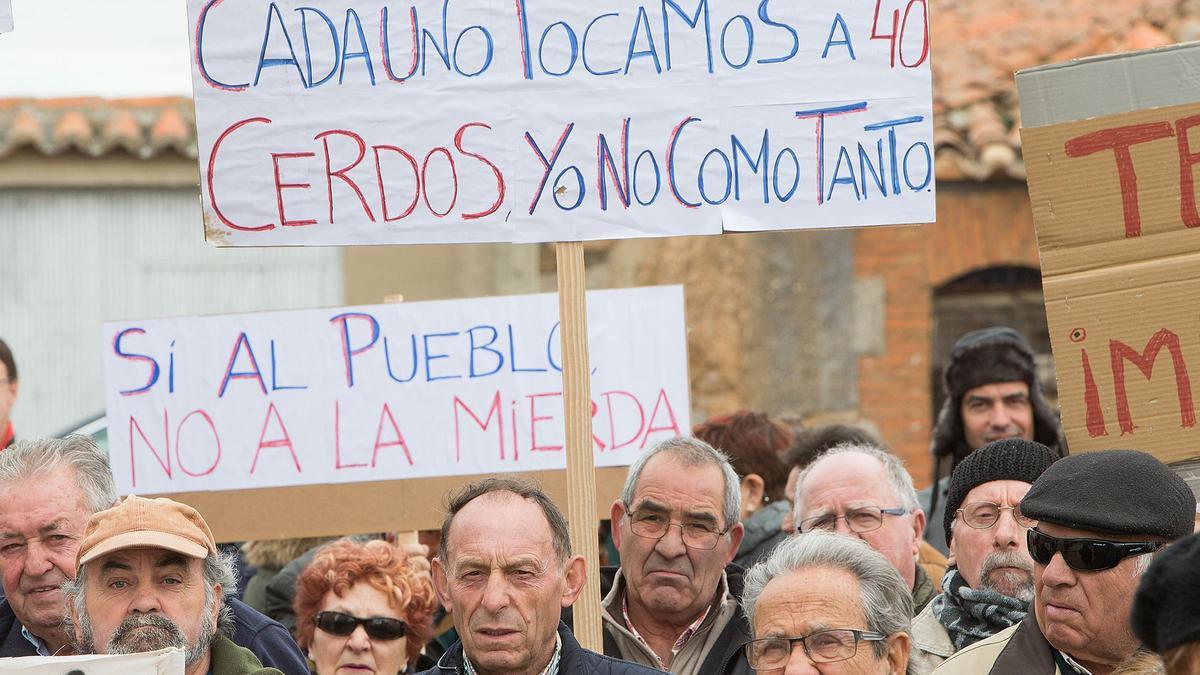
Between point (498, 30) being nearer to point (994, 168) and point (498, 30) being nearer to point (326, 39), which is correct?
point (326, 39)

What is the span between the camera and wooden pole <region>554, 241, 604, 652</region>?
14.6ft

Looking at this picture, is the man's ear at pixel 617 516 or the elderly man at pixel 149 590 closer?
the elderly man at pixel 149 590

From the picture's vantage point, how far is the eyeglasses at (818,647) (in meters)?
3.66

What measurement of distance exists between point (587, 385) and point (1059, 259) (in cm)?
124

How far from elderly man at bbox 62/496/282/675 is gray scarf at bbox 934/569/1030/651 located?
175 cm

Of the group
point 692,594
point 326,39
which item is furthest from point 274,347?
point 692,594

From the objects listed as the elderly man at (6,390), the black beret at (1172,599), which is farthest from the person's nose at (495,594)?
the elderly man at (6,390)

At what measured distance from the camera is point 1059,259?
428 cm

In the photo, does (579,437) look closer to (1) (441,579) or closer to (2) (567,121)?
(1) (441,579)

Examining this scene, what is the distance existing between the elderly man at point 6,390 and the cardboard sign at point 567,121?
1.85 metres

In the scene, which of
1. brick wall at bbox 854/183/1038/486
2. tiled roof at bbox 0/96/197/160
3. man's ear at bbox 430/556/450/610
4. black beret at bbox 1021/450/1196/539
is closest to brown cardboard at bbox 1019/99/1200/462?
black beret at bbox 1021/450/1196/539

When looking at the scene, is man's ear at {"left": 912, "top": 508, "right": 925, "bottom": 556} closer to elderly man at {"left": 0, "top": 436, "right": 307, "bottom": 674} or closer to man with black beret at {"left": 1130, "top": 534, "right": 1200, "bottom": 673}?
elderly man at {"left": 0, "top": 436, "right": 307, "bottom": 674}

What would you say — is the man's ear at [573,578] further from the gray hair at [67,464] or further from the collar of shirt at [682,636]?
the gray hair at [67,464]

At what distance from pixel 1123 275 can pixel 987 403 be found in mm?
1835
